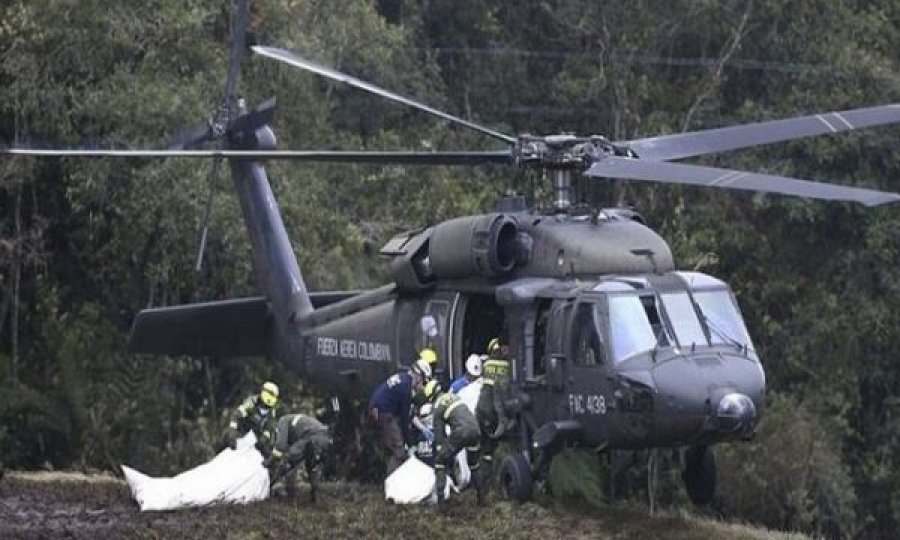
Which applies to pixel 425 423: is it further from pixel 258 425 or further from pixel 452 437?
pixel 258 425

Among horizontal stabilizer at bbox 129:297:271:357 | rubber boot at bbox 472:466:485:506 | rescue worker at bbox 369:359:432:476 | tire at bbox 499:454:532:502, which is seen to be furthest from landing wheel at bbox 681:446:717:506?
horizontal stabilizer at bbox 129:297:271:357

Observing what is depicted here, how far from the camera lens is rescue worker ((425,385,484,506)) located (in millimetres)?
15625

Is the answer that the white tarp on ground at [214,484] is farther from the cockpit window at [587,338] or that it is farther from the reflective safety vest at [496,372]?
the cockpit window at [587,338]

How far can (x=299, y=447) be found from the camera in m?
16.2

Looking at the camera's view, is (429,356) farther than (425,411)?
Yes

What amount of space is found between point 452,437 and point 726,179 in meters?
3.07

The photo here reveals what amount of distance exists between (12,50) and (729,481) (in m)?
11.3

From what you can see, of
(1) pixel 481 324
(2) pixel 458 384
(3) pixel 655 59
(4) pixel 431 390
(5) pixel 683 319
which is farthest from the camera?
(3) pixel 655 59

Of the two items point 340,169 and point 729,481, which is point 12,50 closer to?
point 340,169

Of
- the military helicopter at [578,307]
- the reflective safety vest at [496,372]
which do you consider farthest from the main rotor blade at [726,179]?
the reflective safety vest at [496,372]

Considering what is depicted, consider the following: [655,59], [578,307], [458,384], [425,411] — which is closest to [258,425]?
[425,411]

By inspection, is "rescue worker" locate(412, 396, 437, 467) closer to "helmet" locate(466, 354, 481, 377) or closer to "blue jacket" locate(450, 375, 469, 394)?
"blue jacket" locate(450, 375, 469, 394)

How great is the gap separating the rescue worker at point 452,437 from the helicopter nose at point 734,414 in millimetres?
2052

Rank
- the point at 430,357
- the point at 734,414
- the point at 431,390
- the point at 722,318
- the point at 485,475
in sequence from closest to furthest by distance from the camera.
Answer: the point at 734,414 → the point at 722,318 → the point at 485,475 → the point at 431,390 → the point at 430,357
